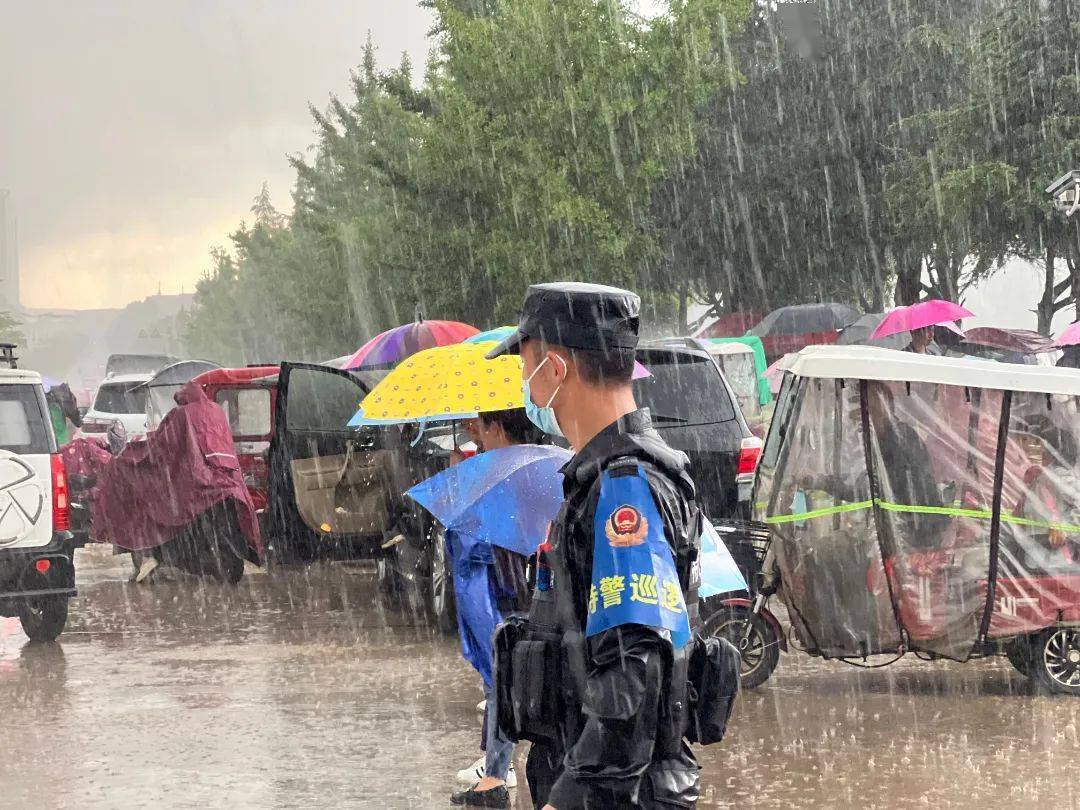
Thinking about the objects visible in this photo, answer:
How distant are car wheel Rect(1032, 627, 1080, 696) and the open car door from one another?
5490 mm

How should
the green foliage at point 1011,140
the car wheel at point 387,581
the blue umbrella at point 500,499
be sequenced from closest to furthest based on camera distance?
the blue umbrella at point 500,499
the car wheel at point 387,581
the green foliage at point 1011,140

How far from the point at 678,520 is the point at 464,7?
3280 centimetres

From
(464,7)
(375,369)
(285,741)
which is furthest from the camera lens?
(464,7)

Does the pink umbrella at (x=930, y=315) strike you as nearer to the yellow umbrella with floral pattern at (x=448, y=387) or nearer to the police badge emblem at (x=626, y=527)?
the yellow umbrella with floral pattern at (x=448, y=387)

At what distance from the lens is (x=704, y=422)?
10.6 meters

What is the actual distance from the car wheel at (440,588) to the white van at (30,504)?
7.93 feet

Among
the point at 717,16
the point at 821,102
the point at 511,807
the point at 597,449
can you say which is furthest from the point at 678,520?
the point at 821,102

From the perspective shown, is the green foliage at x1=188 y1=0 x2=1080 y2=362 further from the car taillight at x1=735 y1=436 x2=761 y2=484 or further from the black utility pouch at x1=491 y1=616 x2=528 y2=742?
the black utility pouch at x1=491 y1=616 x2=528 y2=742

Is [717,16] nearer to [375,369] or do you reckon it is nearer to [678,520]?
[375,369]

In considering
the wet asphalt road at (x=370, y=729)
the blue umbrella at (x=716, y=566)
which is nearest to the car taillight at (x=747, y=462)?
the wet asphalt road at (x=370, y=729)

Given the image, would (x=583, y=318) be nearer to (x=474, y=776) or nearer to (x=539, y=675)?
(x=539, y=675)

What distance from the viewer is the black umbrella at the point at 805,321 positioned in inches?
1203

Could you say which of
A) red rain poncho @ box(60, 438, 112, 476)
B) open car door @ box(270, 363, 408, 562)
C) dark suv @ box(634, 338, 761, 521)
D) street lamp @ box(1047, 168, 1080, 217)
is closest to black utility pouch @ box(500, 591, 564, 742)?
dark suv @ box(634, 338, 761, 521)

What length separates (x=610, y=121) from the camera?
24469 mm
